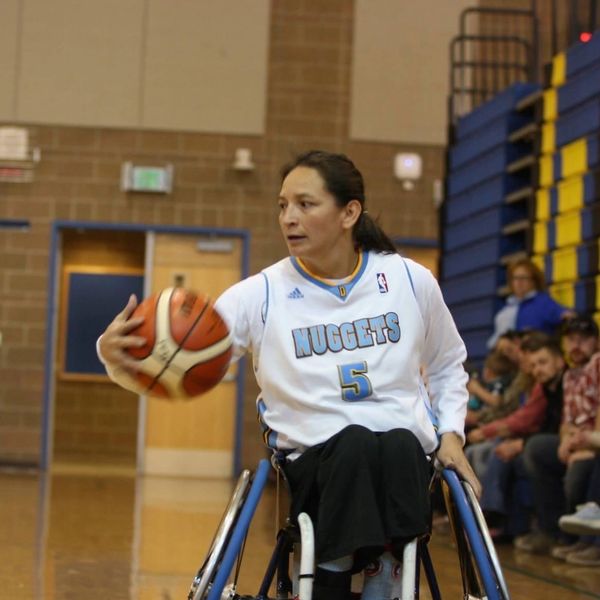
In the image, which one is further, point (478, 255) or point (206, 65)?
point (206, 65)

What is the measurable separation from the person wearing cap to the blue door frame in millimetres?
4706

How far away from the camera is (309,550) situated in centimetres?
231

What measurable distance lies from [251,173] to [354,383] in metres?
7.87

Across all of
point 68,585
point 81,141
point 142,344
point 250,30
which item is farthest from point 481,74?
point 142,344

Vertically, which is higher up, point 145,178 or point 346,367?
point 145,178

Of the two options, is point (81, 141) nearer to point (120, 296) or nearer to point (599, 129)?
point (120, 296)

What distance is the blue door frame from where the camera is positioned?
33.1 ft

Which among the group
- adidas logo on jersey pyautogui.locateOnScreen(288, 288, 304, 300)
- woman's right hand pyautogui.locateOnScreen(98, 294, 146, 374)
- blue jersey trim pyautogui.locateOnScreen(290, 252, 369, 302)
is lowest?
woman's right hand pyautogui.locateOnScreen(98, 294, 146, 374)

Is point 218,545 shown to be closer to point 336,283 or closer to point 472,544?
point 472,544

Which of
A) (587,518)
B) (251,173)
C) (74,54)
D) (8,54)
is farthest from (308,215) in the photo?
(8,54)

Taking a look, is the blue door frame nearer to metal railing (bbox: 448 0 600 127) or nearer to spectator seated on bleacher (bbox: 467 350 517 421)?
metal railing (bbox: 448 0 600 127)

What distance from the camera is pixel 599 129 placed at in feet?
20.8

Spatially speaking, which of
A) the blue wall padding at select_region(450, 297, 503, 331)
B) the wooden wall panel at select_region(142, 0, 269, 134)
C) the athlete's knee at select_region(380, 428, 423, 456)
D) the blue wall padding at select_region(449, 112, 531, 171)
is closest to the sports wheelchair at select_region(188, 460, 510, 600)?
the athlete's knee at select_region(380, 428, 423, 456)

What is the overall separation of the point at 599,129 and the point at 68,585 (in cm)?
371
